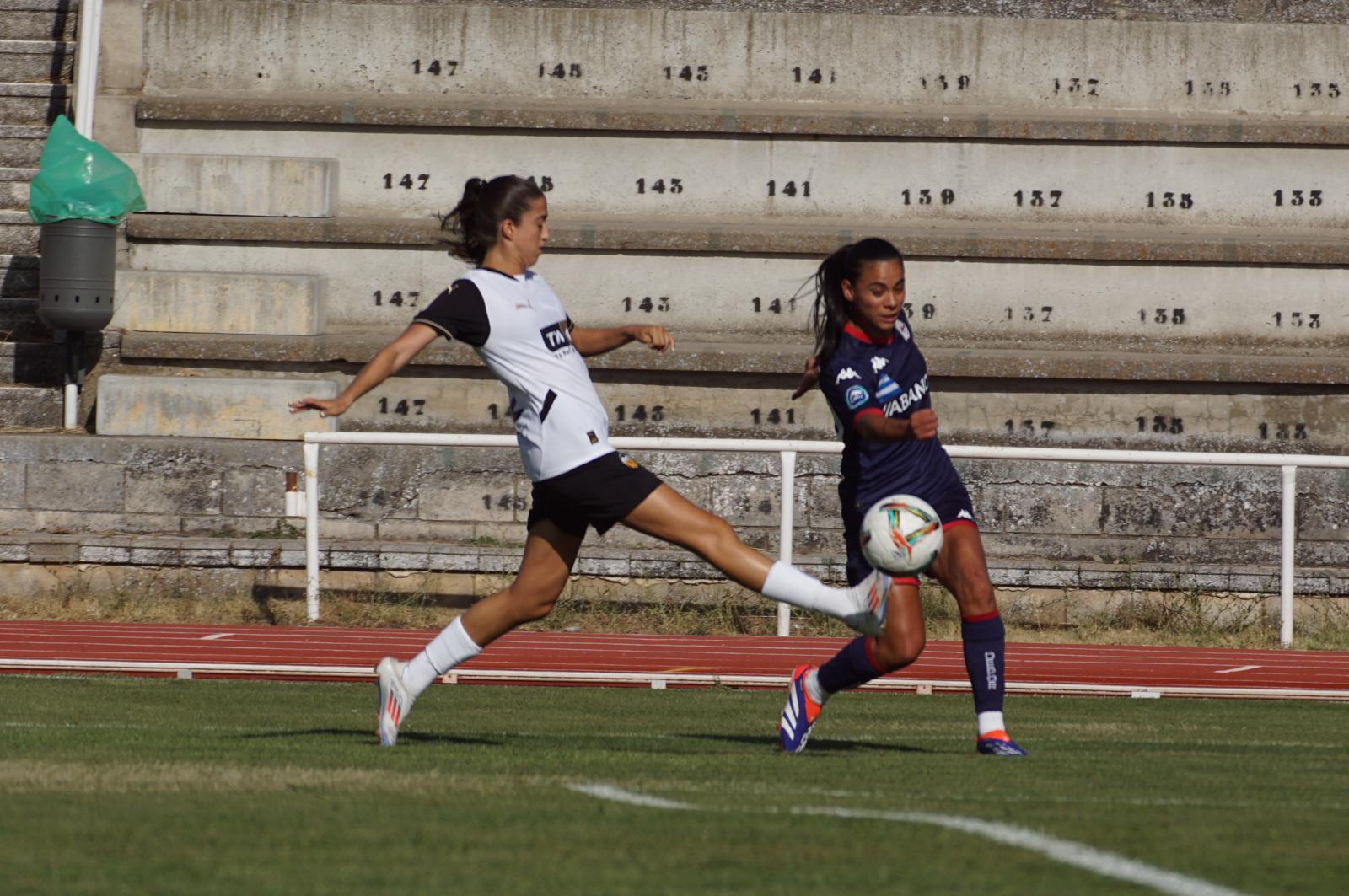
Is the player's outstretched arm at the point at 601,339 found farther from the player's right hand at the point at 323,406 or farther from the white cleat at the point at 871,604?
the white cleat at the point at 871,604

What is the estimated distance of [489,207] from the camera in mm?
7070

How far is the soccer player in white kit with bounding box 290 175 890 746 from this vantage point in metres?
6.65

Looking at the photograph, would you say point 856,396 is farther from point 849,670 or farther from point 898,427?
point 849,670

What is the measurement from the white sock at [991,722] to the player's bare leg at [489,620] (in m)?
1.55

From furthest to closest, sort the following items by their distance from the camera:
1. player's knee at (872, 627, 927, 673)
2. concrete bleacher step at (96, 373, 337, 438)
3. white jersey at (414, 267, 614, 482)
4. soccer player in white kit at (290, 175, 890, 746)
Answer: concrete bleacher step at (96, 373, 337, 438) < player's knee at (872, 627, 927, 673) < white jersey at (414, 267, 614, 482) < soccer player in white kit at (290, 175, 890, 746)

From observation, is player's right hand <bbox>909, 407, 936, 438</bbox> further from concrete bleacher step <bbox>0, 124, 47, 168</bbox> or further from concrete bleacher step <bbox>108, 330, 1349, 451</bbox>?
concrete bleacher step <bbox>0, 124, 47, 168</bbox>

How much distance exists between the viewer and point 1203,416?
667 inches

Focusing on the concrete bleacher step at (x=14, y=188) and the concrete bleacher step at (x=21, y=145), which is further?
the concrete bleacher step at (x=21, y=145)

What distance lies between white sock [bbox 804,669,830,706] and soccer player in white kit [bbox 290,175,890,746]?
0.45 m

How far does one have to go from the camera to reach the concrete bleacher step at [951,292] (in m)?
17.2

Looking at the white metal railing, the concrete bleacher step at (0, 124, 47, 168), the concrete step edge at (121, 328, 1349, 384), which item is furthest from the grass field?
the concrete bleacher step at (0, 124, 47, 168)

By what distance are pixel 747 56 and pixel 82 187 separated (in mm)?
5910

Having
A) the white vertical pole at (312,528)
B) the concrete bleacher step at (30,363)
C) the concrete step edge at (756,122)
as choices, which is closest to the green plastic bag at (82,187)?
the concrete step edge at (756,122)

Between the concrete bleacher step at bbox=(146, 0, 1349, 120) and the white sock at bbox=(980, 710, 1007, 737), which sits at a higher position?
the concrete bleacher step at bbox=(146, 0, 1349, 120)
